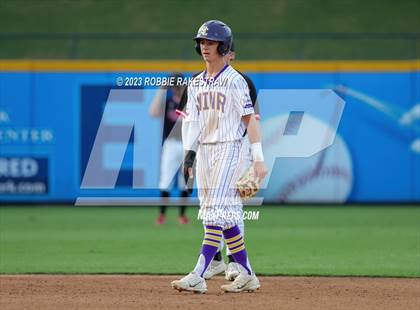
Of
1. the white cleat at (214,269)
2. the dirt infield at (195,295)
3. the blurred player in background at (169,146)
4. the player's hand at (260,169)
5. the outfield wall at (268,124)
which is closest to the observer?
the dirt infield at (195,295)

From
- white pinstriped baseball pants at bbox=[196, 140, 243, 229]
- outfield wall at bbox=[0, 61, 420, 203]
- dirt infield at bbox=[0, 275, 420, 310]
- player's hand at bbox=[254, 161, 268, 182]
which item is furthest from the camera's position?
outfield wall at bbox=[0, 61, 420, 203]

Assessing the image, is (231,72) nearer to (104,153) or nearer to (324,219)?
(324,219)

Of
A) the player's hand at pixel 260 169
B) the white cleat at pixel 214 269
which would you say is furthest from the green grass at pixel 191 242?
the player's hand at pixel 260 169

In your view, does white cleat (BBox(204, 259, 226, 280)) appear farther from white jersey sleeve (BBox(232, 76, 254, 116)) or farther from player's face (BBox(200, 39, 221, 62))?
player's face (BBox(200, 39, 221, 62))

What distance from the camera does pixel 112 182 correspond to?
18.1 meters

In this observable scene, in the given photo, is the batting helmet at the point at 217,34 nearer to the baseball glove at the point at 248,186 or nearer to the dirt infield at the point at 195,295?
the baseball glove at the point at 248,186

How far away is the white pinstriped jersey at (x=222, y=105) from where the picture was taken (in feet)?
26.0

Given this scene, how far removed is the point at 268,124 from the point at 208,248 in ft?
34.4

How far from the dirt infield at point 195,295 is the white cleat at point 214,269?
0.27 ft

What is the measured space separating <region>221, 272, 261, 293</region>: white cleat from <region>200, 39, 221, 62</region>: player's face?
1960mm

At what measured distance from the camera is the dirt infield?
7445 millimetres

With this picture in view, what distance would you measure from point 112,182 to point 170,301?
1058cm

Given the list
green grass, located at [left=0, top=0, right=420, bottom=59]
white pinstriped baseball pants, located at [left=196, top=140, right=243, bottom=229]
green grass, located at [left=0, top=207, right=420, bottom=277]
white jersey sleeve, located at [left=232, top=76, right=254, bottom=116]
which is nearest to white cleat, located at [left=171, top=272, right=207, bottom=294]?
white pinstriped baseball pants, located at [left=196, top=140, right=243, bottom=229]

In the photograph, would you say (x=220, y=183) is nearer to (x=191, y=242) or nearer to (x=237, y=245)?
(x=237, y=245)
